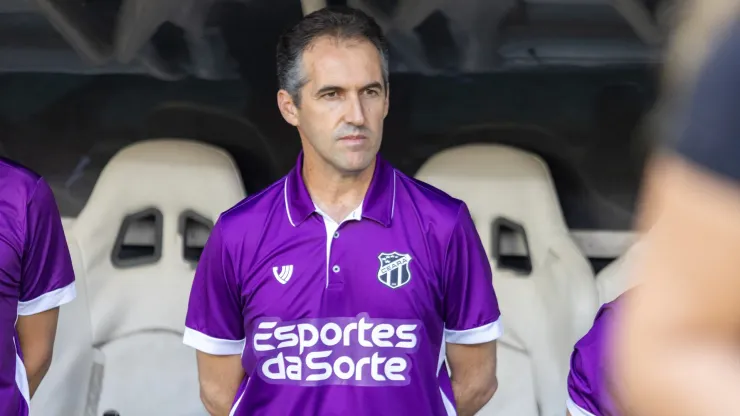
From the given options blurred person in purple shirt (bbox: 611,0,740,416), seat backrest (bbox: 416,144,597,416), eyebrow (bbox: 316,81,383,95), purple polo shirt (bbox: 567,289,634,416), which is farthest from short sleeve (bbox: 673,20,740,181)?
seat backrest (bbox: 416,144,597,416)

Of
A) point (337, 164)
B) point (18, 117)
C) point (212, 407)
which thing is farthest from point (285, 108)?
point (18, 117)

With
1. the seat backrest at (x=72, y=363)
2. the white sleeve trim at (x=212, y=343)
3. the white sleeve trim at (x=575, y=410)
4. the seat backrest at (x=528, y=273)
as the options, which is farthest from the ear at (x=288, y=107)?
the seat backrest at (x=72, y=363)

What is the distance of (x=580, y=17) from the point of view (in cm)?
239

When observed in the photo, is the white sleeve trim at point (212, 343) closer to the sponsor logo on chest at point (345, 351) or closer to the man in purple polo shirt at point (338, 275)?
the man in purple polo shirt at point (338, 275)

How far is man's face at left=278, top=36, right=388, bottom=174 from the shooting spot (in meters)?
1.53

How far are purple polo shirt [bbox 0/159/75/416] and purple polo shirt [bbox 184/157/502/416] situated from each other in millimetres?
304

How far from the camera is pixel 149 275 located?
97.3 inches

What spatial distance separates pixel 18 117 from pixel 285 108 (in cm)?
131

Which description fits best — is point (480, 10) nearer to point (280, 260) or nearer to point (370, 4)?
point (370, 4)

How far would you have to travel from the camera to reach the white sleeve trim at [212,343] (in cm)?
161

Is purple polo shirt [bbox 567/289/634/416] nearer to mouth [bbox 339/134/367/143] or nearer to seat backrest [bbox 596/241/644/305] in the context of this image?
mouth [bbox 339/134/367/143]

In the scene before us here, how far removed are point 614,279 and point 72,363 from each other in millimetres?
1444

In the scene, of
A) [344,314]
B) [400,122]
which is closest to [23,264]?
[344,314]

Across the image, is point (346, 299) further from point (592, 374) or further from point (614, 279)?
point (614, 279)
